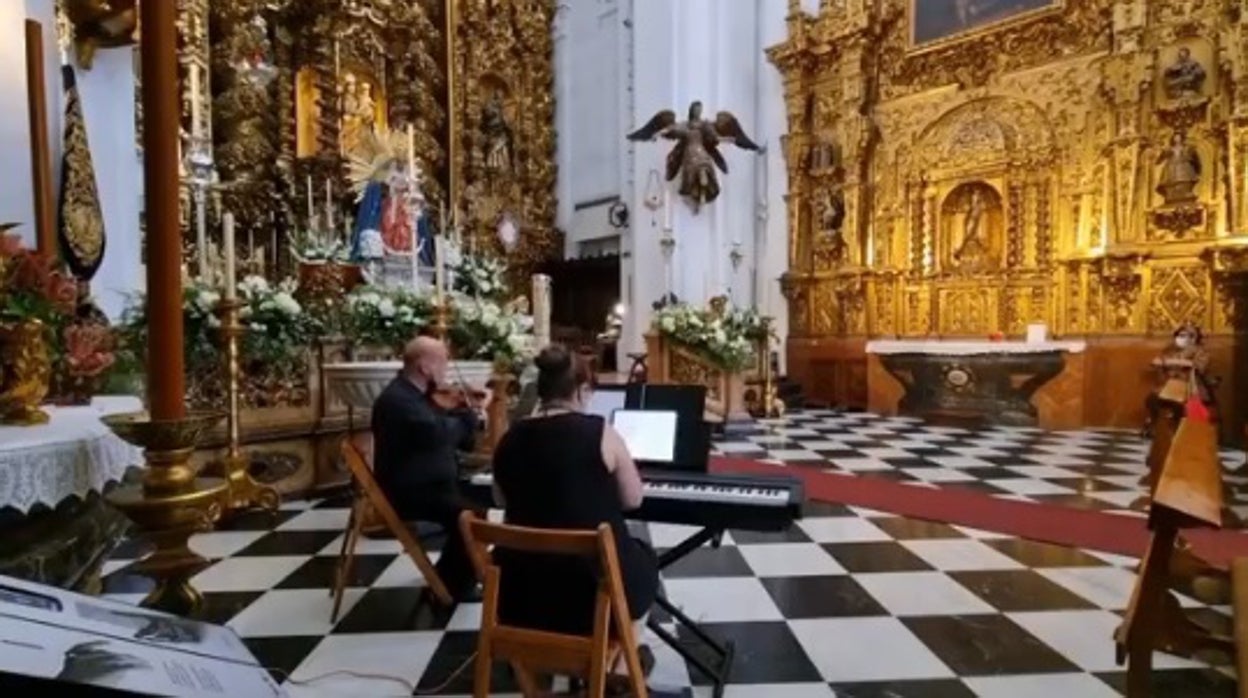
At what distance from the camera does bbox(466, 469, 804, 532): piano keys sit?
2416 mm

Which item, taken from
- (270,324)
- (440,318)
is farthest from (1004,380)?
(270,324)

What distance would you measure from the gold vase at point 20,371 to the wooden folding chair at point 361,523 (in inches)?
41.4

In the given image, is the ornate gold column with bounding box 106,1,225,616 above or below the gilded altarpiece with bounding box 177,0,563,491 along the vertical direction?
below

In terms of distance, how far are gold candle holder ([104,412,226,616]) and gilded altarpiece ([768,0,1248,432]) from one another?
956 cm

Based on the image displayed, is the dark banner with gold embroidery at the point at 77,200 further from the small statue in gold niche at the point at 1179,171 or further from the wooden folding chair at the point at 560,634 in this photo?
the small statue in gold niche at the point at 1179,171

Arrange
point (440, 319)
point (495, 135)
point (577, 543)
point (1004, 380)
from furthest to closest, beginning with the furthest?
1. point (495, 135)
2. point (1004, 380)
3. point (440, 319)
4. point (577, 543)

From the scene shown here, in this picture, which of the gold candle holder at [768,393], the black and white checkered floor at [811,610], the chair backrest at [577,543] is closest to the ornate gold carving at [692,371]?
the gold candle holder at [768,393]

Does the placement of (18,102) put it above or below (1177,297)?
above

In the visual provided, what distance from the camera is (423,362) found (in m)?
3.47

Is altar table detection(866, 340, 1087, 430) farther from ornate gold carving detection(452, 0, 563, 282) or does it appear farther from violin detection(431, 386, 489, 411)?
violin detection(431, 386, 489, 411)

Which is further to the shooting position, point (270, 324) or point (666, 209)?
point (666, 209)

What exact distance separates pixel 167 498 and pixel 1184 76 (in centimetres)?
1030

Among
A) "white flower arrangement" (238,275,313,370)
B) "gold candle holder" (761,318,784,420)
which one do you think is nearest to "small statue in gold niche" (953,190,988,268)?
"gold candle holder" (761,318,784,420)

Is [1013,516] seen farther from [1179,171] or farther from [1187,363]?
[1179,171]
